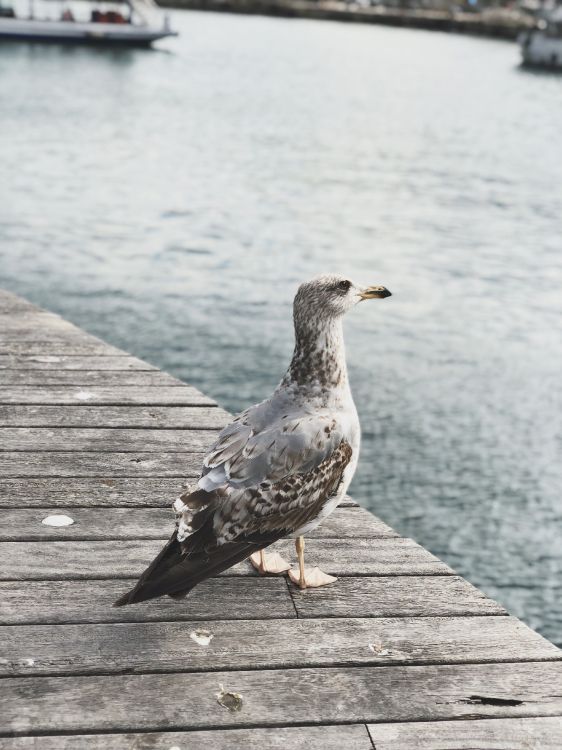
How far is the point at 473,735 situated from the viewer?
288cm

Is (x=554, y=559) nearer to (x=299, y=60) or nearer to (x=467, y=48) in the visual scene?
(x=299, y=60)

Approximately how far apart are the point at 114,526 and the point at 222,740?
132cm

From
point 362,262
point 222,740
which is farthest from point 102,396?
point 362,262

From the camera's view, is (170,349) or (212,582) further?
(170,349)

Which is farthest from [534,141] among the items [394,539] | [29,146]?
[394,539]

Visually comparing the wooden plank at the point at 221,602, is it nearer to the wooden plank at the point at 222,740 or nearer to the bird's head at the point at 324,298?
the wooden plank at the point at 222,740

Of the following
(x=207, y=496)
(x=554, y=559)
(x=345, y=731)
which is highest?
(x=207, y=496)

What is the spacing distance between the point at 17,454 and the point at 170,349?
7.90 m

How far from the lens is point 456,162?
105ft

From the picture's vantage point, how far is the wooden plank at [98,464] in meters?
4.35

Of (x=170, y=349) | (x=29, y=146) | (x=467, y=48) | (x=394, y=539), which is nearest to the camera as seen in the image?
(x=394, y=539)

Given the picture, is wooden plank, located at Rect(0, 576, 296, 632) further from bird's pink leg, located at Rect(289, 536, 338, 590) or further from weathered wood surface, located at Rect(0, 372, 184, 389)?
weathered wood surface, located at Rect(0, 372, 184, 389)

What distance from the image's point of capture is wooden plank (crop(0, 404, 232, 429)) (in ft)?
16.1

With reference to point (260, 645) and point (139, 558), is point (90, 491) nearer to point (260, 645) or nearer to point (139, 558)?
point (139, 558)
